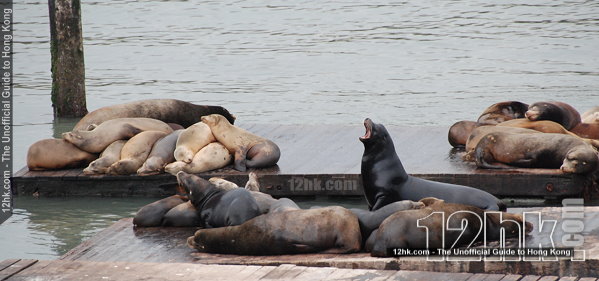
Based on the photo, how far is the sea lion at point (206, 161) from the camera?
28.6 ft

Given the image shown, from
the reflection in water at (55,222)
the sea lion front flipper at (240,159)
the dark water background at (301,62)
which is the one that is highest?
the sea lion front flipper at (240,159)

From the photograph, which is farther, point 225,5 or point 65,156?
point 225,5

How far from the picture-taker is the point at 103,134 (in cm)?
928

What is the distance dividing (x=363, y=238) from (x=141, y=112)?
14.9ft

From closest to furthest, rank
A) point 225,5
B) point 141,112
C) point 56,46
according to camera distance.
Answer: point 141,112, point 56,46, point 225,5

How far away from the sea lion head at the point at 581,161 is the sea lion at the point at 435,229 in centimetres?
220

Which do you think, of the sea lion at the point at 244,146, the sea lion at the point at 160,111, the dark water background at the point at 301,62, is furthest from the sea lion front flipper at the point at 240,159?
the sea lion at the point at 160,111

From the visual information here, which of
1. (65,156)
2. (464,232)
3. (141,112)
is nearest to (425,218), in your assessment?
(464,232)

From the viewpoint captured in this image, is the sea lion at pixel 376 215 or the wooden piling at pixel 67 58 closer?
the sea lion at pixel 376 215

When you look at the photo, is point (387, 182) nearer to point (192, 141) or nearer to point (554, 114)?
point (192, 141)

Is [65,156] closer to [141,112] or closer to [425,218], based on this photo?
[141,112]

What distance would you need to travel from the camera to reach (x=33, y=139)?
452 inches

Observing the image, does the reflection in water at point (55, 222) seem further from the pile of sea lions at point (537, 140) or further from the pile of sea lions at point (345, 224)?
the pile of sea lions at point (537, 140)

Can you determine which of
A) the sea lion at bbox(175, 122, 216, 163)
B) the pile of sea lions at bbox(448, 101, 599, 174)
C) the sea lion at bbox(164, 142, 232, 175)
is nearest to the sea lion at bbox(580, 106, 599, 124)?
the pile of sea lions at bbox(448, 101, 599, 174)
